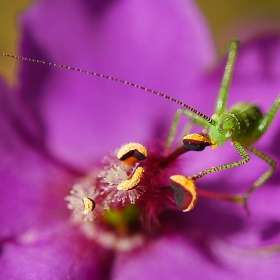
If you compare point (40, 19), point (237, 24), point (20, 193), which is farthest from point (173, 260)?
point (237, 24)

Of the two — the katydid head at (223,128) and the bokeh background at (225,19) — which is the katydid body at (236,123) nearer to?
the katydid head at (223,128)

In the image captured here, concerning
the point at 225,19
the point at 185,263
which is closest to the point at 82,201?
the point at 185,263

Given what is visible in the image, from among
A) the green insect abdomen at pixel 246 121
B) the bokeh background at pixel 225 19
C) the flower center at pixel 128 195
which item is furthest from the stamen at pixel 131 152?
the bokeh background at pixel 225 19

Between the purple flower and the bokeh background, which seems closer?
the purple flower

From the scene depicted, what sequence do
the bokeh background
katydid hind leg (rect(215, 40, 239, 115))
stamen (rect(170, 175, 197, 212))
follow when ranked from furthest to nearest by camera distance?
the bokeh background → katydid hind leg (rect(215, 40, 239, 115)) → stamen (rect(170, 175, 197, 212))

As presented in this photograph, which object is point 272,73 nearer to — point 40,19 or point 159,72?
point 159,72

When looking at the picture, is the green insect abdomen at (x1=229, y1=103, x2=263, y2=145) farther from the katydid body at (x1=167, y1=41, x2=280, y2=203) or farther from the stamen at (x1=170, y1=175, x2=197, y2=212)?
the stamen at (x1=170, y1=175, x2=197, y2=212)

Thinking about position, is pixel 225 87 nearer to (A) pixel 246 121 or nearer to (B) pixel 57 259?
(A) pixel 246 121

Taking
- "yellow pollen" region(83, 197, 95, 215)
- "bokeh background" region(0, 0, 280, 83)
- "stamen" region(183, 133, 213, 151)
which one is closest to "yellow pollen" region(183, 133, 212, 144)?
"stamen" region(183, 133, 213, 151)
